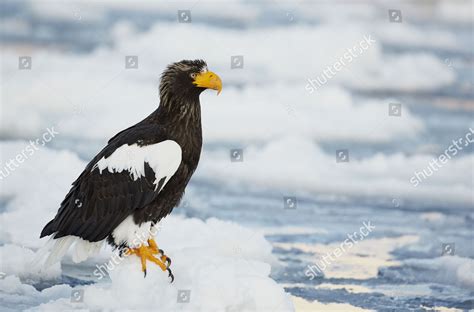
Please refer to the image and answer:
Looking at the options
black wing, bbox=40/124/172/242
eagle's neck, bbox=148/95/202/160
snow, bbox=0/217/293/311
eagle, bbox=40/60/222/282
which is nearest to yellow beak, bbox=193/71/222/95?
eagle, bbox=40/60/222/282

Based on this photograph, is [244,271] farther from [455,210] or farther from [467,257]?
[455,210]

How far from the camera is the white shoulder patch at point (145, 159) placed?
6406mm

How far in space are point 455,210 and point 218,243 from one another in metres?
3.02

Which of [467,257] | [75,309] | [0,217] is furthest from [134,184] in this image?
[467,257]

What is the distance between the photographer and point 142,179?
21.3ft

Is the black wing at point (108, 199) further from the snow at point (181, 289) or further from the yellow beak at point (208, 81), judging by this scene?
the yellow beak at point (208, 81)

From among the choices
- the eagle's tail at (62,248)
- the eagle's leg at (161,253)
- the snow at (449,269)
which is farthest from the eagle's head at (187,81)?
the snow at (449,269)

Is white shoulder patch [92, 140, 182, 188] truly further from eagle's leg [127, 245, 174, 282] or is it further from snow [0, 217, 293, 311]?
snow [0, 217, 293, 311]

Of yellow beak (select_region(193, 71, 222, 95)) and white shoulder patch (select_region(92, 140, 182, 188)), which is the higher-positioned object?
yellow beak (select_region(193, 71, 222, 95))

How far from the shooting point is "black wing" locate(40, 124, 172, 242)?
6479 millimetres

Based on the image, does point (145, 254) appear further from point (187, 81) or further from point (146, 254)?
point (187, 81)

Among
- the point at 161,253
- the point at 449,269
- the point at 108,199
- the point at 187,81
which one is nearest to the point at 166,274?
the point at 161,253

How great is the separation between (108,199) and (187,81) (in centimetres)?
101

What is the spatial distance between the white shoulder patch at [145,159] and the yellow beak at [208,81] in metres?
0.48
